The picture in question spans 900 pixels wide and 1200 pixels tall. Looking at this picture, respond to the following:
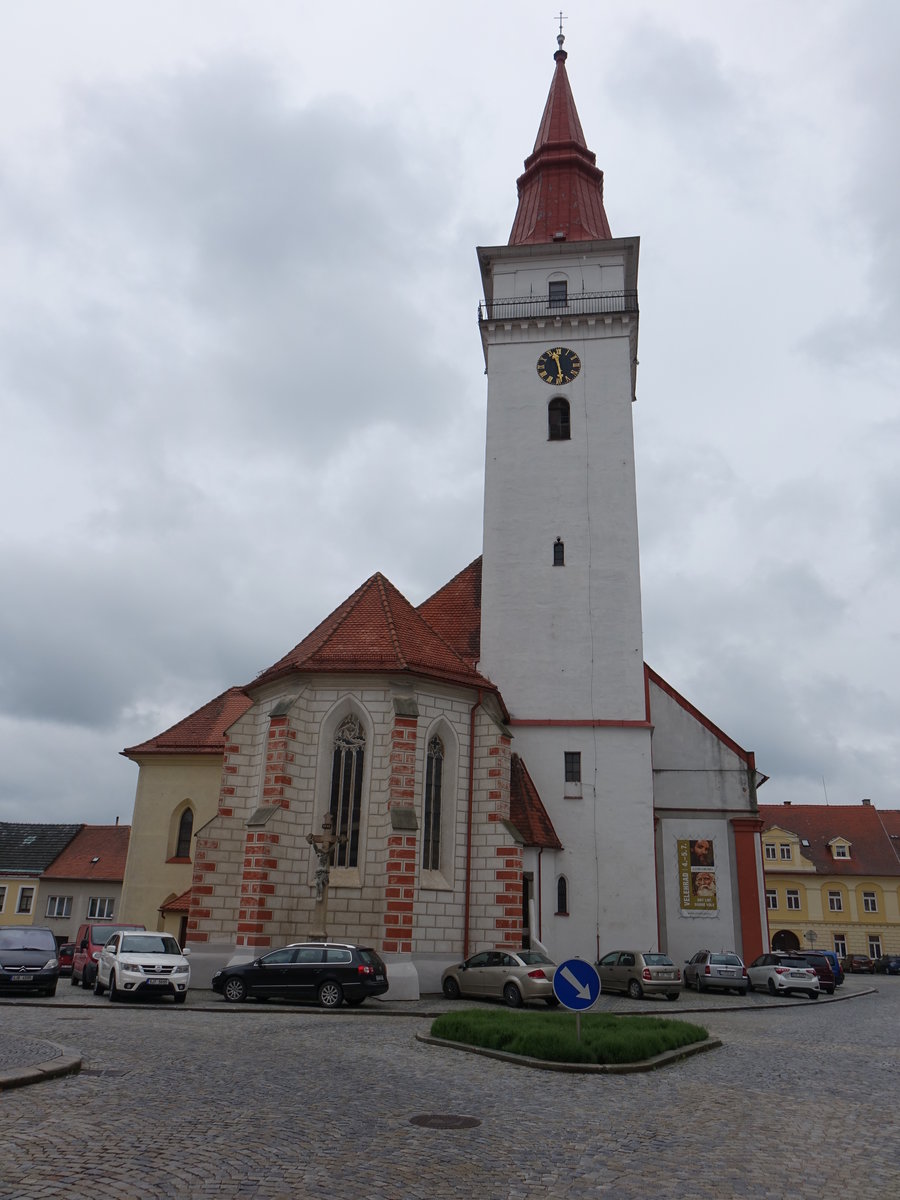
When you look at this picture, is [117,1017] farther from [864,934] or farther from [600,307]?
[864,934]

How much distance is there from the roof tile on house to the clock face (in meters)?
34.8

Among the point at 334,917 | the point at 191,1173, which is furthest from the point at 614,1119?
the point at 334,917

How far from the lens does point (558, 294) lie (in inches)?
1304

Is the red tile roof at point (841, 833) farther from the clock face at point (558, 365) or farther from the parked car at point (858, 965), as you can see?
the clock face at point (558, 365)

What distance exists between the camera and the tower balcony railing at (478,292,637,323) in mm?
32281

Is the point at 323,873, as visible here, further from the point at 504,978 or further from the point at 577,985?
the point at 577,985

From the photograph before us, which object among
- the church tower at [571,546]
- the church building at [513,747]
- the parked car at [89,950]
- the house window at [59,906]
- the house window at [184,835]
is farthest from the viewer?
the house window at [59,906]

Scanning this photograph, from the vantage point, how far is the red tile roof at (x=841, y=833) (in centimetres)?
6072

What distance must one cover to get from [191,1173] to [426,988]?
1642 cm

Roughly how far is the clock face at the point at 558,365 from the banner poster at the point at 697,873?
15.0 metres

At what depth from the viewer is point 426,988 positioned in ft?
72.2

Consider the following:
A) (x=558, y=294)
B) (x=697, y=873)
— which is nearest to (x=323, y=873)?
(x=697, y=873)

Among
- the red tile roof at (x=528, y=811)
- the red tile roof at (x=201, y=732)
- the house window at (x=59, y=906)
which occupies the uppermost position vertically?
the red tile roof at (x=201, y=732)

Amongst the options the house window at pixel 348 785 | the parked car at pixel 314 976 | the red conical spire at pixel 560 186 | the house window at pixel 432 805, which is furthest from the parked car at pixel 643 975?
the red conical spire at pixel 560 186
